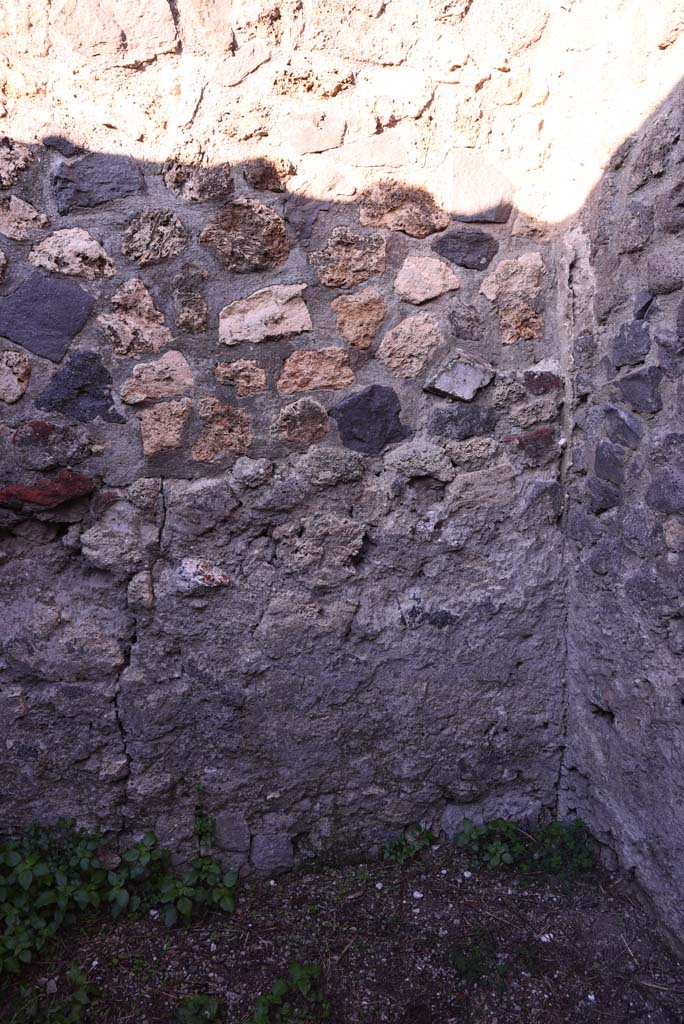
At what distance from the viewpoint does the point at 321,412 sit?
6.20ft

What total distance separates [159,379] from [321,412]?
0.43 metres

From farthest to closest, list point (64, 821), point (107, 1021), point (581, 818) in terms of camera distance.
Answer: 1. point (581, 818)
2. point (64, 821)
3. point (107, 1021)

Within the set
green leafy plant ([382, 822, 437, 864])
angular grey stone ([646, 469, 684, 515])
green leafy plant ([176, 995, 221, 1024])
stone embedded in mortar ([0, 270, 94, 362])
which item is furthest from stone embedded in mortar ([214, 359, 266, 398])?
green leafy plant ([176, 995, 221, 1024])

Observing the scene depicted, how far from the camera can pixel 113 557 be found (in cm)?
184

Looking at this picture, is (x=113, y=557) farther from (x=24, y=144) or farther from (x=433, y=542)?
(x=24, y=144)

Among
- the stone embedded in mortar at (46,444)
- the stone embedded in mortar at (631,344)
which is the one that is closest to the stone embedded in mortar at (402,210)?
the stone embedded in mortar at (631,344)

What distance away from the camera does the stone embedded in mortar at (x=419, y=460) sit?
1925 millimetres

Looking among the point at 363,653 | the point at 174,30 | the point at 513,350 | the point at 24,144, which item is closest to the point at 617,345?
the point at 513,350

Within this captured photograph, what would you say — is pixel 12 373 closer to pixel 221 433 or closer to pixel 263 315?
pixel 221 433

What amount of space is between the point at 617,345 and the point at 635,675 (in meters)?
0.84

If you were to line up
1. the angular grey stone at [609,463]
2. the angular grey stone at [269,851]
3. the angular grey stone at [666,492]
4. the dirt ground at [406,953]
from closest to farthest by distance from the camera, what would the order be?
the angular grey stone at [666,492], the dirt ground at [406,953], the angular grey stone at [609,463], the angular grey stone at [269,851]

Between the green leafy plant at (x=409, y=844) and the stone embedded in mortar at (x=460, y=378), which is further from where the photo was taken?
the green leafy plant at (x=409, y=844)

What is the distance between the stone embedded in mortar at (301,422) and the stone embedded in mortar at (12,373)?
2.12 ft

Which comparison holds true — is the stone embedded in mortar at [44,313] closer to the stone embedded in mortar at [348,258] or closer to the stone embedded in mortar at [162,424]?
the stone embedded in mortar at [162,424]
